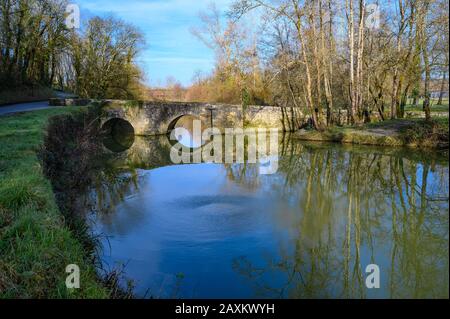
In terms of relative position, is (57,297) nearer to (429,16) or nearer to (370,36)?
(429,16)

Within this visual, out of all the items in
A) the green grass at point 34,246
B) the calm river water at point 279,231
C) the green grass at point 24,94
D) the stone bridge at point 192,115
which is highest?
the green grass at point 24,94

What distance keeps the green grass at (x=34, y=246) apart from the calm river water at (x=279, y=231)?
0.92m

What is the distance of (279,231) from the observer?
231 inches

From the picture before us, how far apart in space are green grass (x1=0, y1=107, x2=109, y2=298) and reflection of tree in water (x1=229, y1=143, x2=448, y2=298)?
6.22ft

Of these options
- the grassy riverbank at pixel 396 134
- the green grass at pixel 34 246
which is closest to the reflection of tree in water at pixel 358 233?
the green grass at pixel 34 246

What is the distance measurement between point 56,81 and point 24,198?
32.9 m

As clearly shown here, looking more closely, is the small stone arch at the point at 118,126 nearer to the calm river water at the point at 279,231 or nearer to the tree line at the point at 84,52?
the tree line at the point at 84,52

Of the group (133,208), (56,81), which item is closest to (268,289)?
(133,208)

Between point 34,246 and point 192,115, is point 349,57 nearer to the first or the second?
point 192,115

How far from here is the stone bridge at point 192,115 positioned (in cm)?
2323

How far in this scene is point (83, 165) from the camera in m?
9.17

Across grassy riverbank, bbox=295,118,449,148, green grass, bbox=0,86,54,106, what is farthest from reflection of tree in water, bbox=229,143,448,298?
green grass, bbox=0,86,54,106

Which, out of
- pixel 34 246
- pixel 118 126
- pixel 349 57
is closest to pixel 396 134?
pixel 349 57

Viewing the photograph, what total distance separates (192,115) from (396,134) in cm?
1346
